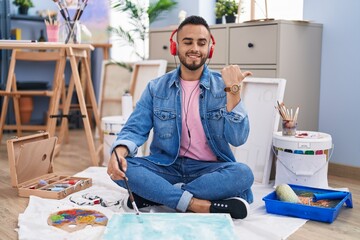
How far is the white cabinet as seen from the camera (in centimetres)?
263

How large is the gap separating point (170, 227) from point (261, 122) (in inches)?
49.4

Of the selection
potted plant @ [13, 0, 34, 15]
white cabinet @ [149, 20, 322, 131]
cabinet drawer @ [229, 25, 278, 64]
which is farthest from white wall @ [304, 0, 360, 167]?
potted plant @ [13, 0, 34, 15]

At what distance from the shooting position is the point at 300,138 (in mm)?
2330

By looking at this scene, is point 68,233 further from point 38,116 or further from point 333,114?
point 38,116

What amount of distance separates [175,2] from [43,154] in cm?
180

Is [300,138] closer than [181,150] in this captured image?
No

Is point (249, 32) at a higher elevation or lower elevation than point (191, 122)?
higher

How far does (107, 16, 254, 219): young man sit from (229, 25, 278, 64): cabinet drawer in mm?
680

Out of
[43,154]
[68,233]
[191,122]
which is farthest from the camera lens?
[43,154]

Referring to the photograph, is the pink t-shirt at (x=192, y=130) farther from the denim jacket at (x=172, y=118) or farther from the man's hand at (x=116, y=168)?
the man's hand at (x=116, y=168)

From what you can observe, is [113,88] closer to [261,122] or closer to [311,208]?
[261,122]

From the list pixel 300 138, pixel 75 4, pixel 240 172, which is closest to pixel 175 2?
pixel 75 4

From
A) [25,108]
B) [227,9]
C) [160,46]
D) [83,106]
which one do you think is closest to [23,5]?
[25,108]

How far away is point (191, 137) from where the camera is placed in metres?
2.05
